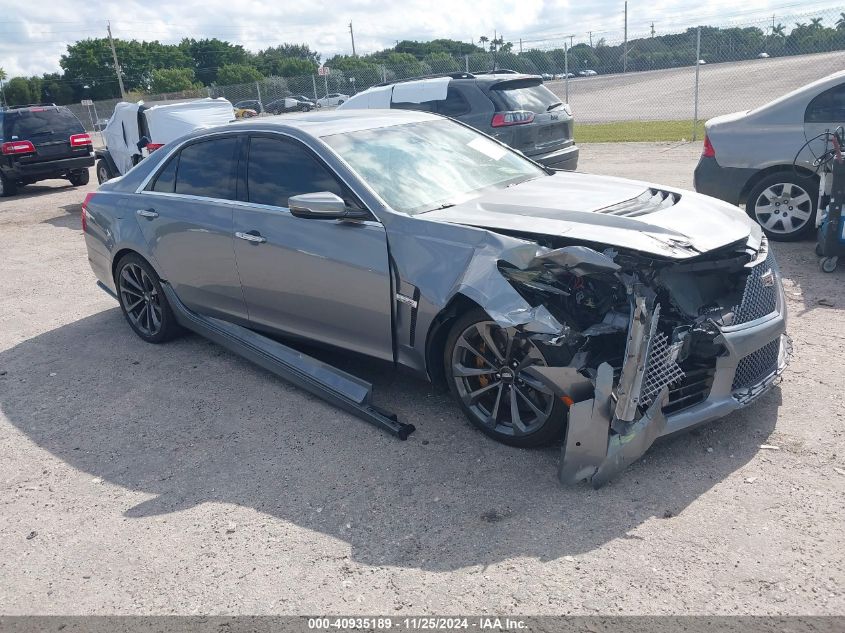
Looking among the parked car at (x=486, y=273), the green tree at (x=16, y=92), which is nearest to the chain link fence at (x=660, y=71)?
the parked car at (x=486, y=273)

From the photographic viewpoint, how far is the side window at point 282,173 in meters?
4.65

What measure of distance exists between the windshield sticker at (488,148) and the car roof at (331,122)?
373 mm

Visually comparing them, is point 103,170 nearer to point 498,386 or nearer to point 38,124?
point 38,124

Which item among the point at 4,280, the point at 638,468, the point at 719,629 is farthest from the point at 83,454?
the point at 4,280

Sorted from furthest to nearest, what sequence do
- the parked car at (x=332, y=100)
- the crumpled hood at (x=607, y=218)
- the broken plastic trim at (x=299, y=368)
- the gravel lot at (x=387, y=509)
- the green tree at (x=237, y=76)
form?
the green tree at (x=237, y=76) < the parked car at (x=332, y=100) < the broken plastic trim at (x=299, y=368) < the crumpled hood at (x=607, y=218) < the gravel lot at (x=387, y=509)

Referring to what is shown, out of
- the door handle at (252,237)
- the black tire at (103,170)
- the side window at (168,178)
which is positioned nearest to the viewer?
the door handle at (252,237)

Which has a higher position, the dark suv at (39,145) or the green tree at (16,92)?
the green tree at (16,92)

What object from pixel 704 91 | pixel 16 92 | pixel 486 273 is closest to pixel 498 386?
pixel 486 273

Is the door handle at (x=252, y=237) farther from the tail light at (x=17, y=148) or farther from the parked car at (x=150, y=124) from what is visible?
the tail light at (x=17, y=148)

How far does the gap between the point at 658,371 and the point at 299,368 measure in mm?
2389

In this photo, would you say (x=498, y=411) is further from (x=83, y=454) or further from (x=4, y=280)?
(x=4, y=280)

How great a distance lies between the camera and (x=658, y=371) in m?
3.56

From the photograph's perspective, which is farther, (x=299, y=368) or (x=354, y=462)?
(x=299, y=368)

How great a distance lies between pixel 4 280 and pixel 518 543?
26.3ft
